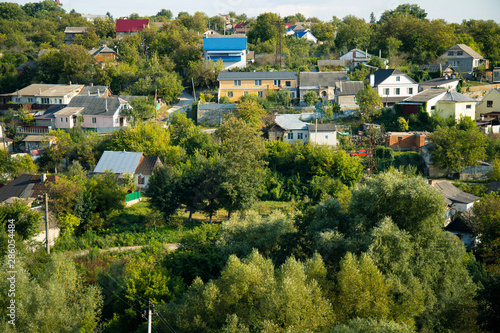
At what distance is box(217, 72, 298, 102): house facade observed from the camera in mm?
33688

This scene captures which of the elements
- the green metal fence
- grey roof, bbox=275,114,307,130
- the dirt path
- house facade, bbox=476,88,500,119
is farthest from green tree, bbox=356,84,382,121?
the dirt path

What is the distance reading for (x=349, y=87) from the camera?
103ft

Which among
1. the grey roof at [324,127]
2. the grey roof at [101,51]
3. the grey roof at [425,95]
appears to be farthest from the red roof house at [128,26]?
the grey roof at [425,95]

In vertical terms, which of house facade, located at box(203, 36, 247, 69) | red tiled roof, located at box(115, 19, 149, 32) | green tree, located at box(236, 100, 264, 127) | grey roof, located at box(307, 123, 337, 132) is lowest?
grey roof, located at box(307, 123, 337, 132)

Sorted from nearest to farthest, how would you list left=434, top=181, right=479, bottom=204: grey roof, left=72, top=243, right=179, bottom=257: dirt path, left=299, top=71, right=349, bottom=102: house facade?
left=72, top=243, right=179, bottom=257: dirt path
left=434, top=181, right=479, bottom=204: grey roof
left=299, top=71, right=349, bottom=102: house facade

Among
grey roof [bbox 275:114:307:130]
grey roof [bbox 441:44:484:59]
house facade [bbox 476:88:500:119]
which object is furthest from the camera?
grey roof [bbox 441:44:484:59]

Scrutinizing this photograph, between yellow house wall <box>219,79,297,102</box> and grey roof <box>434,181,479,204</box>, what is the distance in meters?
14.7

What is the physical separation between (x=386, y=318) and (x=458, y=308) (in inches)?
78.6

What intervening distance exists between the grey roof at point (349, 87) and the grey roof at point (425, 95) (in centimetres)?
324

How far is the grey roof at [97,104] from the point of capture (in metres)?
31.1

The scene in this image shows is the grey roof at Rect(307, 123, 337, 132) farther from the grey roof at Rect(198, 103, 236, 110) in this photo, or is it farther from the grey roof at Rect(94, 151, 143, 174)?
the grey roof at Rect(94, 151, 143, 174)

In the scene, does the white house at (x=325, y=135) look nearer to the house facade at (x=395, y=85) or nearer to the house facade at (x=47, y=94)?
the house facade at (x=395, y=85)

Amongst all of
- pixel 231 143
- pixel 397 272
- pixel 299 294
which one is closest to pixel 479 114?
pixel 231 143

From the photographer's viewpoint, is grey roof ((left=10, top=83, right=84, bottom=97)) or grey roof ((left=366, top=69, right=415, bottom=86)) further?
grey roof ((left=10, top=83, right=84, bottom=97))
